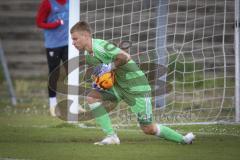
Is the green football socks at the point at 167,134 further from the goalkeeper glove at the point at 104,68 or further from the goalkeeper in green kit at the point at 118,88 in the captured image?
the goalkeeper glove at the point at 104,68

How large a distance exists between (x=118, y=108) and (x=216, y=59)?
167 centimetres

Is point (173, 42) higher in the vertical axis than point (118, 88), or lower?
higher

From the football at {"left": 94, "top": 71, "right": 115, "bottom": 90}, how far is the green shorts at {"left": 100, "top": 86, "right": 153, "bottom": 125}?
12 centimetres

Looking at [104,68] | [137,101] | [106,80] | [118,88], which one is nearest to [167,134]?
[137,101]

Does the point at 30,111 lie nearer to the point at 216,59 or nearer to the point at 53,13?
the point at 53,13

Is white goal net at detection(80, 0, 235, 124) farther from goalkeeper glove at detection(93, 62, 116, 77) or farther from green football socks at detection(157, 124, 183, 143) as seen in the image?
green football socks at detection(157, 124, 183, 143)


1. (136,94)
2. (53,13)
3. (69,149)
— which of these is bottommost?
(69,149)

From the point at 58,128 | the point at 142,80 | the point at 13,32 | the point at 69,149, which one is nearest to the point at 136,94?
the point at 142,80

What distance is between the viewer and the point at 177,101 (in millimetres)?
13508

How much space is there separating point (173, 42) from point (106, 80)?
3.03 metres

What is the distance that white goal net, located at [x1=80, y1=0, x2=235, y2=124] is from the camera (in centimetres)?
1270

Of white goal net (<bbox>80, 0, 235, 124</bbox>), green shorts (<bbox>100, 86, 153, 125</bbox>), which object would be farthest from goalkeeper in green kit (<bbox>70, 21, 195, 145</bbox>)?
white goal net (<bbox>80, 0, 235, 124</bbox>)

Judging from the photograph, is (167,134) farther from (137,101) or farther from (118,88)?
(118,88)

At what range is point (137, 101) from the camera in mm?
10156
